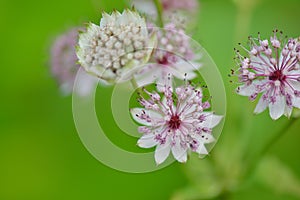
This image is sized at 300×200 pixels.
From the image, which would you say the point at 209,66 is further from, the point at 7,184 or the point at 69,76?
the point at 7,184

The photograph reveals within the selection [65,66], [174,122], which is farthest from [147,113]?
[65,66]

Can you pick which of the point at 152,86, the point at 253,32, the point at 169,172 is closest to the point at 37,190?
the point at 169,172

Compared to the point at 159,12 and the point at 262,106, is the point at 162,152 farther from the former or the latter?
the point at 159,12

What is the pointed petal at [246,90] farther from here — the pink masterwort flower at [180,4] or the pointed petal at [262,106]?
the pink masterwort flower at [180,4]

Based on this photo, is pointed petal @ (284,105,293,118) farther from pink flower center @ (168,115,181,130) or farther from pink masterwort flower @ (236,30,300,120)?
pink flower center @ (168,115,181,130)

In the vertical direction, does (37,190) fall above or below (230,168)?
above

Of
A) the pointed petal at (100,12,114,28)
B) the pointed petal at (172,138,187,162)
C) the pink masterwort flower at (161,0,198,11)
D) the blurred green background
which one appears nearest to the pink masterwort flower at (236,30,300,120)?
the pointed petal at (172,138,187,162)

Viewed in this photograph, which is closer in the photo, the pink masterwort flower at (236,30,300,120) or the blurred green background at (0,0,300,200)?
the pink masterwort flower at (236,30,300,120)
